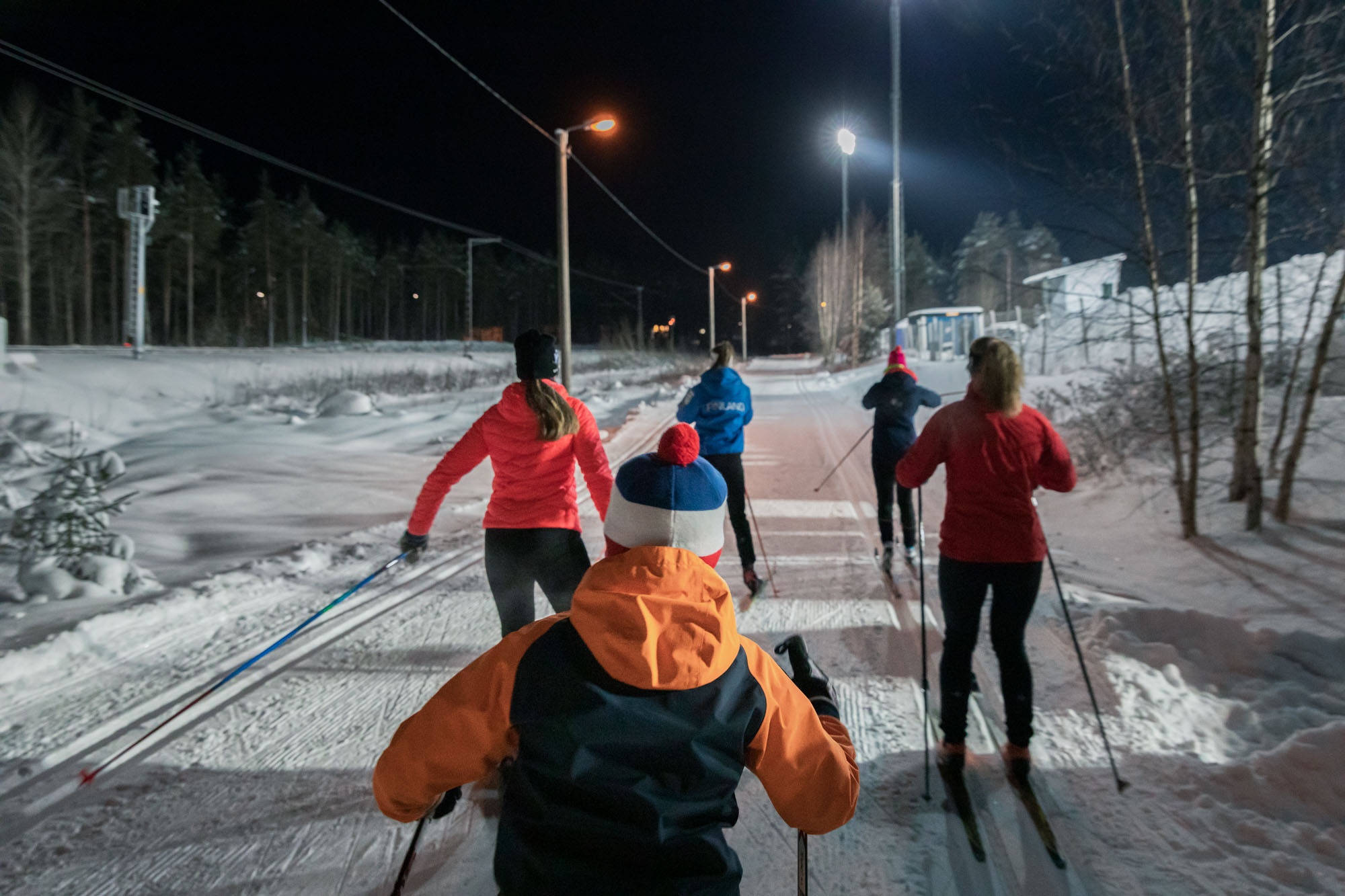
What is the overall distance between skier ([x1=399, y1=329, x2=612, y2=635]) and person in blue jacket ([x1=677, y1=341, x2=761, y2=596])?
2.39 m

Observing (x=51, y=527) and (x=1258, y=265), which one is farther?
(x=1258, y=265)

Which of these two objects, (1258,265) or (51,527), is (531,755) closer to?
(51,527)

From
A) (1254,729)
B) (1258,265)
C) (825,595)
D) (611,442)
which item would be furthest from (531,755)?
(611,442)

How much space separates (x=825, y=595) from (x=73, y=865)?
4.54 meters

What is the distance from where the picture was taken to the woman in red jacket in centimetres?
307

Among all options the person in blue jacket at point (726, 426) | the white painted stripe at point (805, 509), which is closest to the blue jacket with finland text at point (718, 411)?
the person in blue jacket at point (726, 426)

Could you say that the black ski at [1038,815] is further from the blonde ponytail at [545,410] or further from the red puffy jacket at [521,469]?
the blonde ponytail at [545,410]

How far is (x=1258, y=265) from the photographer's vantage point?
6000 mm

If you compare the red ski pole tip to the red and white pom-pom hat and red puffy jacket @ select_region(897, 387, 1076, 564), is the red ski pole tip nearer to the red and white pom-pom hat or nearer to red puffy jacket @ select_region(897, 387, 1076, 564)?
the red and white pom-pom hat

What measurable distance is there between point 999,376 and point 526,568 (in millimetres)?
2224

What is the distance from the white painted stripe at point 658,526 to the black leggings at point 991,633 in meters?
1.99

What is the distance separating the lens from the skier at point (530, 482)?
10.6 feet

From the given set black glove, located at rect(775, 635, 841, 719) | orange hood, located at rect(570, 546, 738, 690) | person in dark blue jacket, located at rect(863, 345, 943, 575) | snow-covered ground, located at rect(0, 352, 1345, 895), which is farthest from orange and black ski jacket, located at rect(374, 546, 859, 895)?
person in dark blue jacket, located at rect(863, 345, 943, 575)

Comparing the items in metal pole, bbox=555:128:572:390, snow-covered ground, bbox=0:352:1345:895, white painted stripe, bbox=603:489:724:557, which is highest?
metal pole, bbox=555:128:572:390
